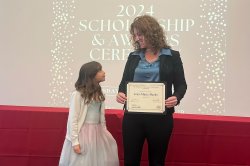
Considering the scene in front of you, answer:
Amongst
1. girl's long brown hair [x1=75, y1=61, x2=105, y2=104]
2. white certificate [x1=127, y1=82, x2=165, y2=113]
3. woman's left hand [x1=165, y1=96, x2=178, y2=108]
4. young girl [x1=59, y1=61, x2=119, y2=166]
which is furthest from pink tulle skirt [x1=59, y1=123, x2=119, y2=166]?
woman's left hand [x1=165, y1=96, x2=178, y2=108]

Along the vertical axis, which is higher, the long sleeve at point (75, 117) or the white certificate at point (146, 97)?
the white certificate at point (146, 97)

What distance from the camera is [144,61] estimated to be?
6.49 feet

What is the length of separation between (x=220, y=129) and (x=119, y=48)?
1691 millimetres

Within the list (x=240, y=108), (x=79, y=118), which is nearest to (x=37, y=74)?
(x=79, y=118)

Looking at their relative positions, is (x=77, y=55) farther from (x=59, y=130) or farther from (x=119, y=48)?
(x=59, y=130)

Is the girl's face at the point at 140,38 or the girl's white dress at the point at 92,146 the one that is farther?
the girl's white dress at the point at 92,146

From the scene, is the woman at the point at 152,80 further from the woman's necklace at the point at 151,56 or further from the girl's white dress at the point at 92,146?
the girl's white dress at the point at 92,146

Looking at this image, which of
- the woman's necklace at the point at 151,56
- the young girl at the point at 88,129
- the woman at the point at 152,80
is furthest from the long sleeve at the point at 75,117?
the woman's necklace at the point at 151,56

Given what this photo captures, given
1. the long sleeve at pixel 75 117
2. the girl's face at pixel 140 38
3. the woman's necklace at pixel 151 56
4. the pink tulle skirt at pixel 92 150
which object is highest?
the girl's face at pixel 140 38

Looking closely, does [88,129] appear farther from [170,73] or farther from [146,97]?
Result: [170,73]

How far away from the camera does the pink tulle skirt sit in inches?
84.4

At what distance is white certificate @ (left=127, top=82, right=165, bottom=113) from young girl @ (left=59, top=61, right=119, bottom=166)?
312 mm

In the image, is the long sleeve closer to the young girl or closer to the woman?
the young girl

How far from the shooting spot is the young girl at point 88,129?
2.14 m
